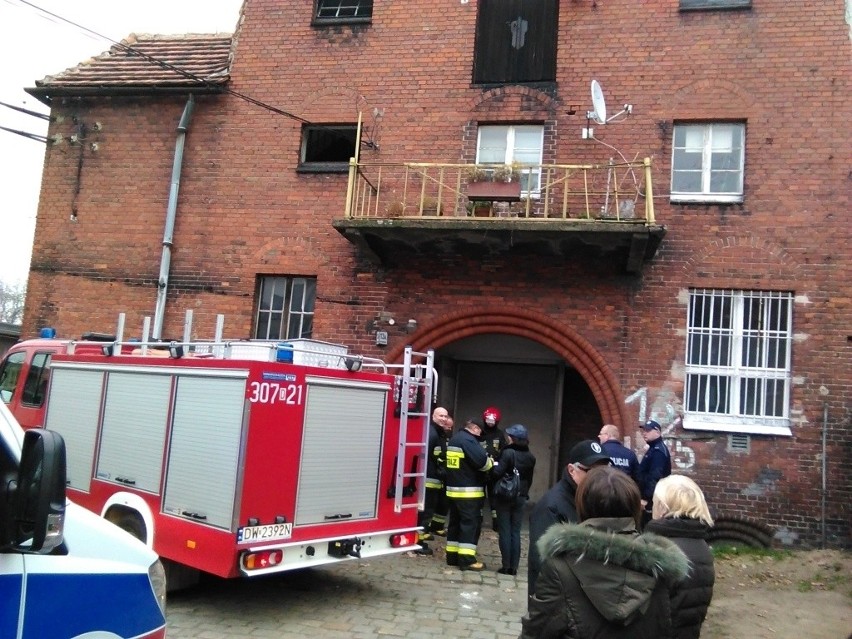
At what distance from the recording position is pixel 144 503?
6.58 meters

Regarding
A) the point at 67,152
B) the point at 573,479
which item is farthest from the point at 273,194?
the point at 573,479

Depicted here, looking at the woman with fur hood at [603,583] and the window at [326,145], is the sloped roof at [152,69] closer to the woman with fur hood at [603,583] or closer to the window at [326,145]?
the window at [326,145]

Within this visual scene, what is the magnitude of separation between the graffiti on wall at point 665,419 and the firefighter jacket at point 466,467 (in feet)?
9.89

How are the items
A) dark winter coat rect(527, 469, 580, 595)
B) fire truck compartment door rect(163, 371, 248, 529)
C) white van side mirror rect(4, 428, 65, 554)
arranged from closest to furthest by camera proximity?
1. white van side mirror rect(4, 428, 65, 554)
2. dark winter coat rect(527, 469, 580, 595)
3. fire truck compartment door rect(163, 371, 248, 529)

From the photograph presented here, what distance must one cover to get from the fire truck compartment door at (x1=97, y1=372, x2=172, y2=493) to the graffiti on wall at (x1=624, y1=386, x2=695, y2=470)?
21.5 ft

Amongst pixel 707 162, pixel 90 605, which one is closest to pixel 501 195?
pixel 707 162

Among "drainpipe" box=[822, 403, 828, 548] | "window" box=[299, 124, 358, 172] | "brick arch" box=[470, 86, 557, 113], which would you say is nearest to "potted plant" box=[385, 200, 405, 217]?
"window" box=[299, 124, 358, 172]

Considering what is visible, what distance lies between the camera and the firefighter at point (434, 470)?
9.14 meters

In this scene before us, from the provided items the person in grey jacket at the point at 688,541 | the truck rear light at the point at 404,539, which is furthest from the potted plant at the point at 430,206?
the person in grey jacket at the point at 688,541

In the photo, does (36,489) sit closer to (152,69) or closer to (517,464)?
(517,464)

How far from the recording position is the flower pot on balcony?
34.0ft

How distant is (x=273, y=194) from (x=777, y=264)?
26.1 ft

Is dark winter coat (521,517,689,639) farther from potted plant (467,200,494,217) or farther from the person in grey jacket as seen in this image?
potted plant (467,200,494,217)

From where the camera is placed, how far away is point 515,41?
11.7 meters
